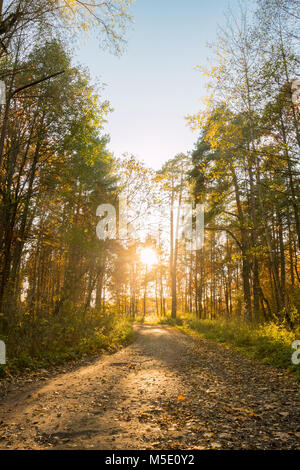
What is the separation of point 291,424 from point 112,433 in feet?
7.93

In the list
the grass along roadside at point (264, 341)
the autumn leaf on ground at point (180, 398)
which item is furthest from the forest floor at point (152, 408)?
the grass along roadside at point (264, 341)

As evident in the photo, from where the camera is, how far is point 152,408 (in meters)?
4.22

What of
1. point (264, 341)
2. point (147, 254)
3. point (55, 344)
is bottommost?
point (264, 341)

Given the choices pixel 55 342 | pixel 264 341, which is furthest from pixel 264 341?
pixel 55 342

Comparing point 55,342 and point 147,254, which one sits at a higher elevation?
point 147,254

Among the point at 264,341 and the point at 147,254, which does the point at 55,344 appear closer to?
the point at 264,341

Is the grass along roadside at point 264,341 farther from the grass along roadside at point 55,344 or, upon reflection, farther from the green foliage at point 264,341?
the grass along roadside at point 55,344

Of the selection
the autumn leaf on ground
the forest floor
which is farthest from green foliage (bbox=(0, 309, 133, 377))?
the autumn leaf on ground

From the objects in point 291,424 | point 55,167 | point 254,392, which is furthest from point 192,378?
point 55,167

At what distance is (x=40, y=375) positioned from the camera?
6367 mm

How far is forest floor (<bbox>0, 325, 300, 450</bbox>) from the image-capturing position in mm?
3064

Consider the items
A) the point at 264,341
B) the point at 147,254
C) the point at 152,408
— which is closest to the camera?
the point at 152,408

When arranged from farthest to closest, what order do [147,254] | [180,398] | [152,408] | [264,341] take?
1. [147,254]
2. [264,341]
3. [180,398]
4. [152,408]
